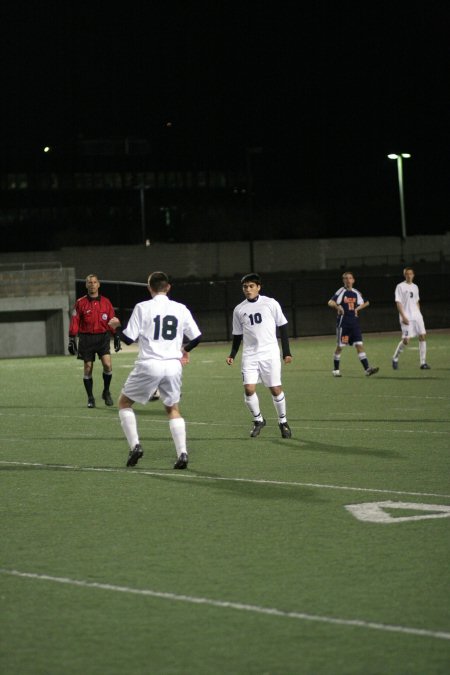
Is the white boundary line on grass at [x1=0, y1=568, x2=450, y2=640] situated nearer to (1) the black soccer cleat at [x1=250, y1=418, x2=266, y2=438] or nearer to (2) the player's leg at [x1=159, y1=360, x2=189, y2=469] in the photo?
(2) the player's leg at [x1=159, y1=360, x2=189, y2=469]

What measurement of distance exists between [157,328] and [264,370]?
348cm

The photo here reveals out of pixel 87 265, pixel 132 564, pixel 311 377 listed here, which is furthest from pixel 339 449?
pixel 87 265

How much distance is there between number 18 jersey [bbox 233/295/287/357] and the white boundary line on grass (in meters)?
7.49

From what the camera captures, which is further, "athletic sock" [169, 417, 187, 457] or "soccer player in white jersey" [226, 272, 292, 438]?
"soccer player in white jersey" [226, 272, 292, 438]

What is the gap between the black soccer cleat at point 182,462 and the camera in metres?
11.9

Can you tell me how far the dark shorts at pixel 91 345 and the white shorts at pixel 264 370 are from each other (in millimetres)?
5277

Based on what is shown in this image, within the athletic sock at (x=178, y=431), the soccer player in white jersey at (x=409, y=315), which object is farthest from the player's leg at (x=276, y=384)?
the soccer player in white jersey at (x=409, y=315)

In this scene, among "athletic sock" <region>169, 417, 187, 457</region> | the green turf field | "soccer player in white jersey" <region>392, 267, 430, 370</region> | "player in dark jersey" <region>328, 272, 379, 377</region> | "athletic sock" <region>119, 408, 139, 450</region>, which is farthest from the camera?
"soccer player in white jersey" <region>392, 267, 430, 370</region>

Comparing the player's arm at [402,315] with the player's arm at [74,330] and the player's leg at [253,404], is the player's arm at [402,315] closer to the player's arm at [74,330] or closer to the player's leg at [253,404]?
the player's arm at [74,330]

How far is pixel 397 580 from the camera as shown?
716 centimetres

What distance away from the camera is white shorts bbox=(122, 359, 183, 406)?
11.6 metres

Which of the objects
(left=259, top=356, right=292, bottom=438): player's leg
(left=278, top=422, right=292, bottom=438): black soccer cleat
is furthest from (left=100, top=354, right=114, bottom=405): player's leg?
(left=278, top=422, right=292, bottom=438): black soccer cleat

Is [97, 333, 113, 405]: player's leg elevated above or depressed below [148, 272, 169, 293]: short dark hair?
below

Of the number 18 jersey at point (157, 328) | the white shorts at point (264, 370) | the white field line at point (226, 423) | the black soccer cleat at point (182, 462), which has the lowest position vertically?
the white field line at point (226, 423)
